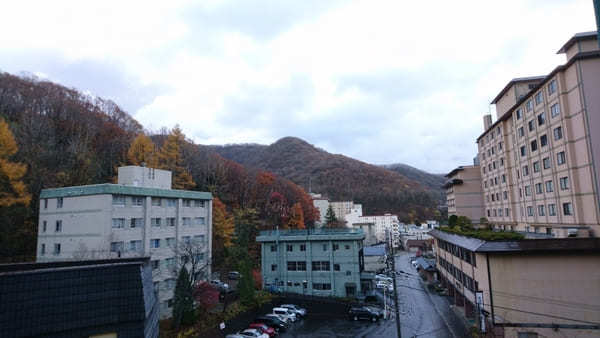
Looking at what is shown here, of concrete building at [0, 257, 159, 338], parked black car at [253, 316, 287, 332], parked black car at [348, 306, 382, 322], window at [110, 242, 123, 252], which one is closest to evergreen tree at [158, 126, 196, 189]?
window at [110, 242, 123, 252]

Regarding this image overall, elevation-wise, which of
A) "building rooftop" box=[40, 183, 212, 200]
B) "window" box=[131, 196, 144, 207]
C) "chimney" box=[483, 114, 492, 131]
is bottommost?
"window" box=[131, 196, 144, 207]

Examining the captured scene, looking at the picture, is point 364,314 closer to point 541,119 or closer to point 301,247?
point 301,247

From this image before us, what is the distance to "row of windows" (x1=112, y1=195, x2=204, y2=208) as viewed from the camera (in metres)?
24.6

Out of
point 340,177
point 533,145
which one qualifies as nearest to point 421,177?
point 340,177

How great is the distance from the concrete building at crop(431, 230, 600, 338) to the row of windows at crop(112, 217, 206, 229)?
24783 millimetres

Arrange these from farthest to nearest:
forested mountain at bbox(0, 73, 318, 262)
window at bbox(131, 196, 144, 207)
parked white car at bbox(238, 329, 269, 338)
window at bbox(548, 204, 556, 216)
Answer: forested mountain at bbox(0, 73, 318, 262)
window at bbox(548, 204, 556, 216)
window at bbox(131, 196, 144, 207)
parked white car at bbox(238, 329, 269, 338)

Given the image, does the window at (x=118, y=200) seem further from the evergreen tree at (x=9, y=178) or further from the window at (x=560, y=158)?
the window at (x=560, y=158)

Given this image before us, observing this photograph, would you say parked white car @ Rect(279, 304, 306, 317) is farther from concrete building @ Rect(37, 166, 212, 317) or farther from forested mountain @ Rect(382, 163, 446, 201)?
forested mountain @ Rect(382, 163, 446, 201)

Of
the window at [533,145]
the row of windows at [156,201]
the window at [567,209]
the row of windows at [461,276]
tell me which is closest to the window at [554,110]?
the window at [533,145]

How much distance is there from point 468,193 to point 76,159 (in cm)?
5310

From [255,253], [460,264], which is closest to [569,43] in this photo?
[460,264]

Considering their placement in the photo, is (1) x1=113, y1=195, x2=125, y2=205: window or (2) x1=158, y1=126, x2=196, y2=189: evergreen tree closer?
(1) x1=113, y1=195, x2=125, y2=205: window

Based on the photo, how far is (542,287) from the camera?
58.6ft

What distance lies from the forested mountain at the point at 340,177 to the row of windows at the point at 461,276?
3049 inches
